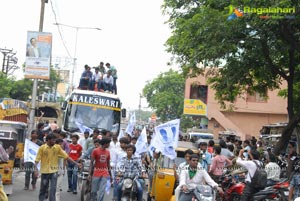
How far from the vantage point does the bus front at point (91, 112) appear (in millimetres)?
17891

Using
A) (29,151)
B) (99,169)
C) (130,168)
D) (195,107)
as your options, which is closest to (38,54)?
(29,151)

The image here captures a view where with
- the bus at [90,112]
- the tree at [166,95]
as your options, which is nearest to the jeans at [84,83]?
the bus at [90,112]

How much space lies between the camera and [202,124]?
45.9m

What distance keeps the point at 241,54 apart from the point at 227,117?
960 inches

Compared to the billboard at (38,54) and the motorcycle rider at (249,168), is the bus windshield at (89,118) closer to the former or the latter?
the billboard at (38,54)

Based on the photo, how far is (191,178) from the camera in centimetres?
726

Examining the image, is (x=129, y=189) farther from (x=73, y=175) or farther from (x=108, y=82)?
(x=108, y=82)

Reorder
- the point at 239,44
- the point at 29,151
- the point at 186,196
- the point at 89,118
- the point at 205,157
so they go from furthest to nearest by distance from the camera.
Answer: the point at 89,118, the point at 239,44, the point at 205,157, the point at 29,151, the point at 186,196

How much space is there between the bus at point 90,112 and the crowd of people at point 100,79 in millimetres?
1035

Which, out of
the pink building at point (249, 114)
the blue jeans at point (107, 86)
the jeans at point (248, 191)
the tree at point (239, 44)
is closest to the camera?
the jeans at point (248, 191)

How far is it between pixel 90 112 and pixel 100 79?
6.28 ft

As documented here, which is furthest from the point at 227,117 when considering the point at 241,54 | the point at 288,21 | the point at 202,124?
the point at 288,21

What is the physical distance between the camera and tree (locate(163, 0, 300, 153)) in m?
13.1

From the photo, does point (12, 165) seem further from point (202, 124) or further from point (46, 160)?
point (202, 124)
